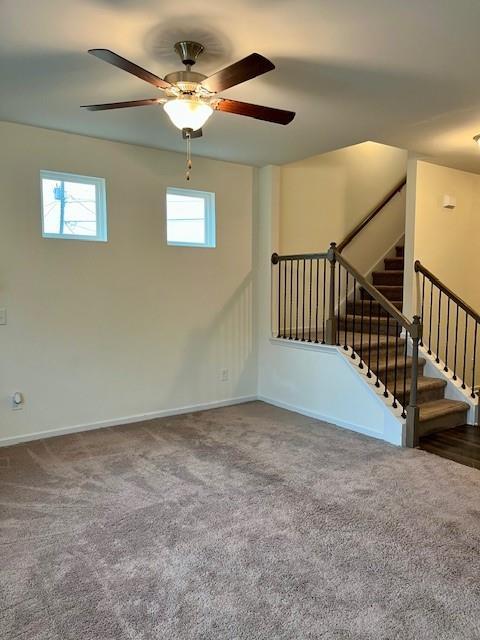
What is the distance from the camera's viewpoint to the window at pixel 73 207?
388 centimetres

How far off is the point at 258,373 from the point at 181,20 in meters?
3.71

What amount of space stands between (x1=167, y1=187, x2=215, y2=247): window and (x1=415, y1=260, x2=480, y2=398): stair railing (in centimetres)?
225

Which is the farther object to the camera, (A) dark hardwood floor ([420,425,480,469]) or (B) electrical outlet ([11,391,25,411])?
(B) electrical outlet ([11,391,25,411])

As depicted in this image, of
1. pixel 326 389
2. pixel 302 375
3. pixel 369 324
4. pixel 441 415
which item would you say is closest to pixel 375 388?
pixel 326 389

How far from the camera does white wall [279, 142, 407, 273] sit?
5367 millimetres

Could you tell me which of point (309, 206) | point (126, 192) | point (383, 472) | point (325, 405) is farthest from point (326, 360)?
point (126, 192)

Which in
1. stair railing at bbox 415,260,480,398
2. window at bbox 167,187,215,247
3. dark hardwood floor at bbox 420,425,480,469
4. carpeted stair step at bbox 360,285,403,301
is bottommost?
dark hardwood floor at bbox 420,425,480,469

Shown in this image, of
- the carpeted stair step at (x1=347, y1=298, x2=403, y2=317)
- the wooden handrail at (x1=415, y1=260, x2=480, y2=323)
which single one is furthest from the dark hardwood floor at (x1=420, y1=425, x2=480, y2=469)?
the carpeted stair step at (x1=347, y1=298, x2=403, y2=317)

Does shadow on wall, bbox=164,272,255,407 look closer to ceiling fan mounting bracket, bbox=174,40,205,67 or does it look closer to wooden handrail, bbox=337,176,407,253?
wooden handrail, bbox=337,176,407,253

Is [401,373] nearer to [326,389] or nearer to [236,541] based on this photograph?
[326,389]

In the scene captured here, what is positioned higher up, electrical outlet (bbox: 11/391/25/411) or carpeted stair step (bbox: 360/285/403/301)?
carpeted stair step (bbox: 360/285/403/301)

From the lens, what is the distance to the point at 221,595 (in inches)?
76.7

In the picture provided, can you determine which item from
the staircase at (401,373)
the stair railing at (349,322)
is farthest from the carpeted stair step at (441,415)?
the stair railing at (349,322)

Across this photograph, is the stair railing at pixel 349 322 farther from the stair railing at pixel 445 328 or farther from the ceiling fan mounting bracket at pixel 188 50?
the ceiling fan mounting bracket at pixel 188 50
